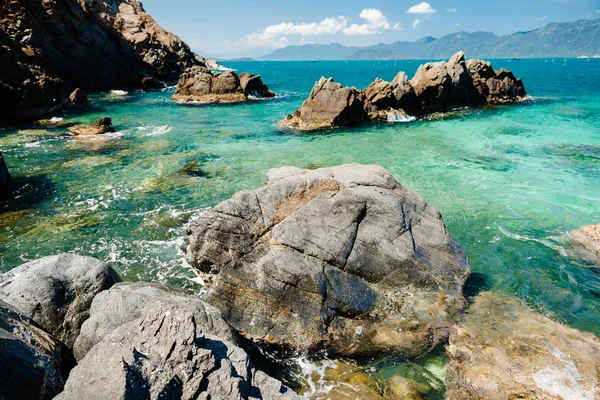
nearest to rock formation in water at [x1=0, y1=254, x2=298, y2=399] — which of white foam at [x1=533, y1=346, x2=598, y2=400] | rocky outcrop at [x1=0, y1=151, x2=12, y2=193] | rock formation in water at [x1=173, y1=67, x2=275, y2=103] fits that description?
white foam at [x1=533, y1=346, x2=598, y2=400]

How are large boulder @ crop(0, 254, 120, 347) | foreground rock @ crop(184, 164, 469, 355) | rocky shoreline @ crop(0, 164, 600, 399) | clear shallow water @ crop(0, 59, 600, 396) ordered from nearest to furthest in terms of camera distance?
rocky shoreline @ crop(0, 164, 600, 399) < large boulder @ crop(0, 254, 120, 347) < foreground rock @ crop(184, 164, 469, 355) < clear shallow water @ crop(0, 59, 600, 396)

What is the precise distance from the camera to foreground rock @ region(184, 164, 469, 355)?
975 cm

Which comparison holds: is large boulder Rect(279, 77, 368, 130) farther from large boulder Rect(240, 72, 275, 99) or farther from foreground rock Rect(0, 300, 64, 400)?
foreground rock Rect(0, 300, 64, 400)

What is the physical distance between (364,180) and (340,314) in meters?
4.76

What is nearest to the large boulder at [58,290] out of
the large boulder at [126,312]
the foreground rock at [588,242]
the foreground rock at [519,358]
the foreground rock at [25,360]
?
the large boulder at [126,312]

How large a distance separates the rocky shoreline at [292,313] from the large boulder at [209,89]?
158 feet

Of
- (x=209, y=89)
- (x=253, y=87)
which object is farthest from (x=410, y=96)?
(x=209, y=89)

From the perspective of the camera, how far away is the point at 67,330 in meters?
8.44

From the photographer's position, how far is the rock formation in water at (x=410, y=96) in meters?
38.7

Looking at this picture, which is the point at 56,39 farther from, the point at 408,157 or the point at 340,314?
the point at 340,314

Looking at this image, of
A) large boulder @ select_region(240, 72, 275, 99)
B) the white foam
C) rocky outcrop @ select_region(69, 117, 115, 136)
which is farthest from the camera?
large boulder @ select_region(240, 72, 275, 99)

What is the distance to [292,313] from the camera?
9.89m

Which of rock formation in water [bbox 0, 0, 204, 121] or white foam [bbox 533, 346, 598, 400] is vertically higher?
rock formation in water [bbox 0, 0, 204, 121]

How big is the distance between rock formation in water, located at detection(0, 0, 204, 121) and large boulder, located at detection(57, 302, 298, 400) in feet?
145
